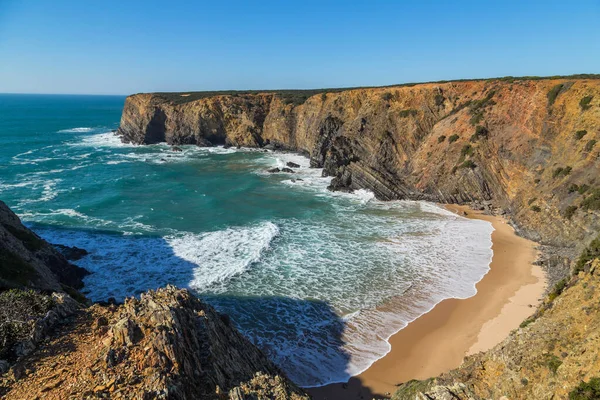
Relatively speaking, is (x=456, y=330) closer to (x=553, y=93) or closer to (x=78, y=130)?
(x=553, y=93)

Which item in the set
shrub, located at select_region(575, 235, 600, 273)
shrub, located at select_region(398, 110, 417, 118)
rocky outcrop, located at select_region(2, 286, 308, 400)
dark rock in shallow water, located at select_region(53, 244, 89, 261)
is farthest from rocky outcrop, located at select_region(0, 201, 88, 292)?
shrub, located at select_region(398, 110, 417, 118)

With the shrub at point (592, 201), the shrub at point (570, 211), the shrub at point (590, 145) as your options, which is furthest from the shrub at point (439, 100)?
the shrub at point (592, 201)

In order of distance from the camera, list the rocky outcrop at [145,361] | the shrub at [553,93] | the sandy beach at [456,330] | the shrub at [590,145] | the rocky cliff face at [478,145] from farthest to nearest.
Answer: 1. the shrub at [553,93]
2. the rocky cliff face at [478,145]
3. the shrub at [590,145]
4. the sandy beach at [456,330]
5. the rocky outcrop at [145,361]

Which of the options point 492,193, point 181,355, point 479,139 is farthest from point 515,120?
point 181,355

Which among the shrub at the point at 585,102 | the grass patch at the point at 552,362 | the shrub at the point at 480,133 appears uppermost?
the shrub at the point at 585,102

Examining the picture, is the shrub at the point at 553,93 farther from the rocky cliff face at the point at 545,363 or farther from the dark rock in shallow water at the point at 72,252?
the dark rock in shallow water at the point at 72,252

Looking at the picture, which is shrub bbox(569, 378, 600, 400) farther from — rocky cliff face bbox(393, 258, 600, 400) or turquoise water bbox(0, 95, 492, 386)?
turquoise water bbox(0, 95, 492, 386)

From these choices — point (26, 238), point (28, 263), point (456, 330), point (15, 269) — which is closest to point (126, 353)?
point (15, 269)

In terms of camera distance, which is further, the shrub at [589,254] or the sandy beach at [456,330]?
the sandy beach at [456,330]
